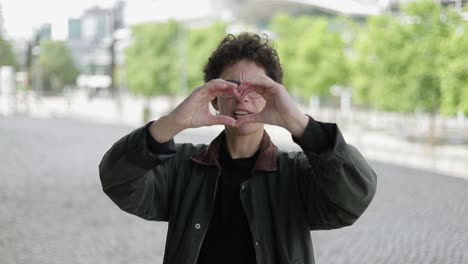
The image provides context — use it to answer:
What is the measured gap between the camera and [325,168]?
5.61 ft

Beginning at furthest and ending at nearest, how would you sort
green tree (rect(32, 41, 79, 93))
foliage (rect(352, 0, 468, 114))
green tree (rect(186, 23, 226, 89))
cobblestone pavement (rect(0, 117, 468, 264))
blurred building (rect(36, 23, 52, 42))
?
green tree (rect(32, 41, 79, 93)) → blurred building (rect(36, 23, 52, 42)) → green tree (rect(186, 23, 226, 89)) → foliage (rect(352, 0, 468, 114)) → cobblestone pavement (rect(0, 117, 468, 264))

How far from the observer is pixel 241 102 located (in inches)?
73.6

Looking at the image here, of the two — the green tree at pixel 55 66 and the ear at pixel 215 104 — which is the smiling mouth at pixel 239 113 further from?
the green tree at pixel 55 66

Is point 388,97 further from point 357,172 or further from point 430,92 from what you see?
point 357,172

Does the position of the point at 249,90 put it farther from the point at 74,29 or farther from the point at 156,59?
the point at 74,29

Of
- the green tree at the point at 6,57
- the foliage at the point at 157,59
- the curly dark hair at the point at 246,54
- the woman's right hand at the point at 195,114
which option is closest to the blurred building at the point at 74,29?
the green tree at the point at 6,57

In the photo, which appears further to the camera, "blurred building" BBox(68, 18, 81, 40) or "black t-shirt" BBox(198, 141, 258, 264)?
"blurred building" BBox(68, 18, 81, 40)

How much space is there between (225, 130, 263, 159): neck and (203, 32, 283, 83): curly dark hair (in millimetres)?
190

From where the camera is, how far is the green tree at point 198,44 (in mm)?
38125

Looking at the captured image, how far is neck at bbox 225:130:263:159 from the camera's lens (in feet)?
6.40

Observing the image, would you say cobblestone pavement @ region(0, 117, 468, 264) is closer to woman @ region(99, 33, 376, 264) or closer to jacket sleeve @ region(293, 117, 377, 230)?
woman @ region(99, 33, 376, 264)

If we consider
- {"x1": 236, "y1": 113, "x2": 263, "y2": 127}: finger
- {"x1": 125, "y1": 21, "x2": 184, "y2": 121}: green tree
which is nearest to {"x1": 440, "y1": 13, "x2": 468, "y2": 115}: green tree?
{"x1": 236, "y1": 113, "x2": 263, "y2": 127}: finger

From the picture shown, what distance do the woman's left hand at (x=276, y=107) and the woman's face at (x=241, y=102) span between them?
0.28 ft

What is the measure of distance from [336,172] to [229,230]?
378 mm
